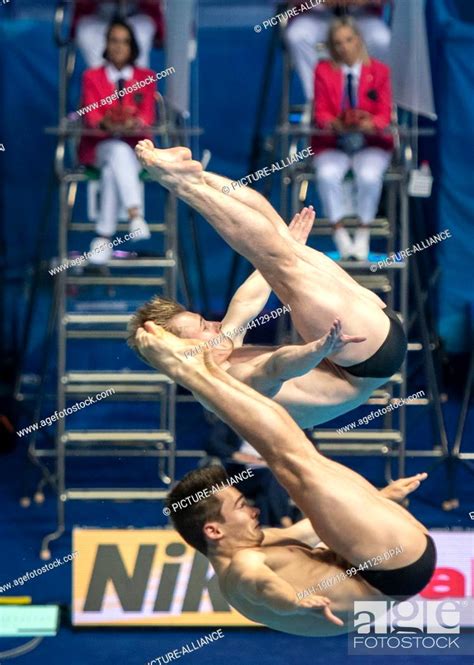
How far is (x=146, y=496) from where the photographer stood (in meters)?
9.05

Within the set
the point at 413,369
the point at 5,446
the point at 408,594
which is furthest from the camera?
the point at 413,369

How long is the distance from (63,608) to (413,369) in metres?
4.33

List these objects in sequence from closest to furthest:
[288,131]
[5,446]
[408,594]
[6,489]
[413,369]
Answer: [408,594], [288,131], [6,489], [5,446], [413,369]

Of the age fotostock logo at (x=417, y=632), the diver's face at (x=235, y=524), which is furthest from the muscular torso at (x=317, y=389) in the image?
the age fotostock logo at (x=417, y=632)

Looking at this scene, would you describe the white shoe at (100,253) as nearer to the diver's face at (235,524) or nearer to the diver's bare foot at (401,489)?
the diver's face at (235,524)

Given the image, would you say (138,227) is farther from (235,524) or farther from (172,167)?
(235,524)

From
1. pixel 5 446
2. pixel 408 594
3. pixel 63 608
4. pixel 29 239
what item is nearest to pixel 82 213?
pixel 29 239

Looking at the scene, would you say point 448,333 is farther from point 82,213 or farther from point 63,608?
point 63,608

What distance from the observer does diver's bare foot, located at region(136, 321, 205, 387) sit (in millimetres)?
5395

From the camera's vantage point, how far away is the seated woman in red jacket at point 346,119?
8.95 meters

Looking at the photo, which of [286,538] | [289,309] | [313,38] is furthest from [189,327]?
[313,38]

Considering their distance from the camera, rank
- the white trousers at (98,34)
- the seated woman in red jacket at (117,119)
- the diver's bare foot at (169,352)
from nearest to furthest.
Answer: the diver's bare foot at (169,352), the seated woman in red jacket at (117,119), the white trousers at (98,34)

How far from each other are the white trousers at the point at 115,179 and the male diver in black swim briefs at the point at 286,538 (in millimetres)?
3538

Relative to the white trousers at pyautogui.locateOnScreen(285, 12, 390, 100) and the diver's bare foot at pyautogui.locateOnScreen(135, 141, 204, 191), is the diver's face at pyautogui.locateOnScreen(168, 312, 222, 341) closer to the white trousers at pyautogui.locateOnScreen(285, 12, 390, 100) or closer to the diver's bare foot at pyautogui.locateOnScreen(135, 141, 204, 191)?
the diver's bare foot at pyautogui.locateOnScreen(135, 141, 204, 191)
